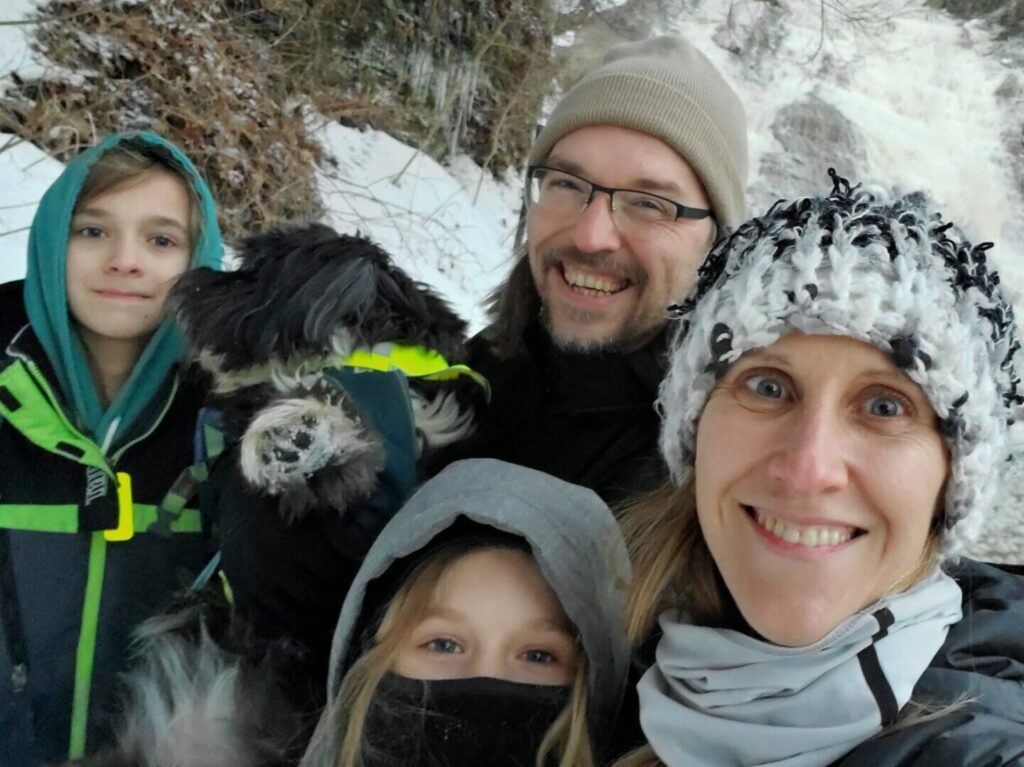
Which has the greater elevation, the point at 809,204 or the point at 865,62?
the point at 865,62

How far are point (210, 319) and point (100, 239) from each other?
2.22ft

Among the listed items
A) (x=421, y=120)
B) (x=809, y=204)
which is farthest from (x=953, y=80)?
(x=809, y=204)

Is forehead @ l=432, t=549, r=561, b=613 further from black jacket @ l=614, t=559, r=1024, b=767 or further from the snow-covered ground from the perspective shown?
the snow-covered ground

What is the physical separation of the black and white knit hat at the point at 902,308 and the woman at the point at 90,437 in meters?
1.42

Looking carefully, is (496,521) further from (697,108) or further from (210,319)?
(697,108)

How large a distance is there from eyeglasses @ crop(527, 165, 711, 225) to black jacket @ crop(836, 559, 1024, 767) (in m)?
1.18

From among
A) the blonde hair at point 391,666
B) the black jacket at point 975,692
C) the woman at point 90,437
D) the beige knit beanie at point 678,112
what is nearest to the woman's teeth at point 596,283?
the beige knit beanie at point 678,112

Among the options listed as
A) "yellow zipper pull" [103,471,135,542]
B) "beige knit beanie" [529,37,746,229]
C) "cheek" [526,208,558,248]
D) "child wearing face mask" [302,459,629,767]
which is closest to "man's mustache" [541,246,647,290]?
"cheek" [526,208,558,248]

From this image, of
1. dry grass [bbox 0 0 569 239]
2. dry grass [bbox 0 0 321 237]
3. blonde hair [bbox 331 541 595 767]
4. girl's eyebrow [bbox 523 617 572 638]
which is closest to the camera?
blonde hair [bbox 331 541 595 767]

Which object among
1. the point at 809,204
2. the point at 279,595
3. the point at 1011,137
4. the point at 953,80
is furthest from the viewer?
the point at 953,80

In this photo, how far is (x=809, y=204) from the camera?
4.14ft

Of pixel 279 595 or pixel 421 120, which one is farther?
pixel 421 120

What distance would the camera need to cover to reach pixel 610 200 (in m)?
2.19

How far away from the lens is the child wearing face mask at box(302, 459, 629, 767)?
1.45 m
